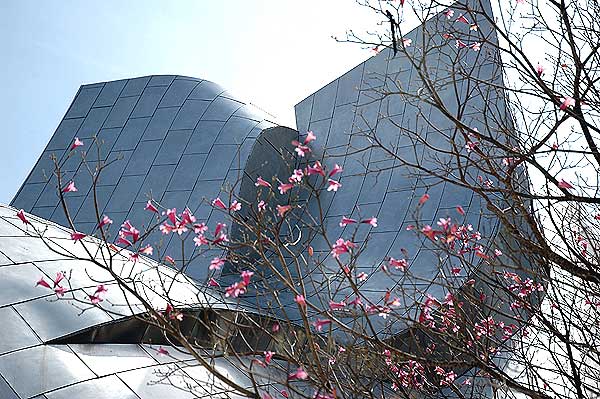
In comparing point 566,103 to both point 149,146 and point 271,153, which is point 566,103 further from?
point 149,146

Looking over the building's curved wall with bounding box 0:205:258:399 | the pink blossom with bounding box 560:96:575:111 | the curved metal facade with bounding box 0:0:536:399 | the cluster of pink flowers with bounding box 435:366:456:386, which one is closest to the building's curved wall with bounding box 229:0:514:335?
the curved metal facade with bounding box 0:0:536:399

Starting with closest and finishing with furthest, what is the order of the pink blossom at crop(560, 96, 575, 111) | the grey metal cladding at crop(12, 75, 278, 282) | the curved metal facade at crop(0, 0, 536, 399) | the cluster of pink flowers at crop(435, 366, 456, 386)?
1. the pink blossom at crop(560, 96, 575, 111)
2. the cluster of pink flowers at crop(435, 366, 456, 386)
3. the curved metal facade at crop(0, 0, 536, 399)
4. the grey metal cladding at crop(12, 75, 278, 282)

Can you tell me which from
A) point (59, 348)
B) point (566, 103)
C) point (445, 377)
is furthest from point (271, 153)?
point (566, 103)

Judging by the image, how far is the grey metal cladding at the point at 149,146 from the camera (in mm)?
16750

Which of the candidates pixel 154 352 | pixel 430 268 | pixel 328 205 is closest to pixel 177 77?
pixel 328 205

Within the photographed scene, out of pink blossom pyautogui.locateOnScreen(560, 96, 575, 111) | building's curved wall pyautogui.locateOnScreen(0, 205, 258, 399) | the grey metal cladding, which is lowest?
building's curved wall pyautogui.locateOnScreen(0, 205, 258, 399)

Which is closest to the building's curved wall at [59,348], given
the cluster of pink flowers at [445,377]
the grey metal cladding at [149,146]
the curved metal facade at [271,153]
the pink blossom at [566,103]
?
the cluster of pink flowers at [445,377]

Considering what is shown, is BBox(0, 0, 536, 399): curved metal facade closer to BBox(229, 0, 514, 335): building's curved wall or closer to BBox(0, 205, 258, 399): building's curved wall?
BBox(229, 0, 514, 335): building's curved wall

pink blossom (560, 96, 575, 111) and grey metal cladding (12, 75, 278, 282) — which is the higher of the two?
grey metal cladding (12, 75, 278, 282)

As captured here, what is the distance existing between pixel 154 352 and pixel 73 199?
11.0 metres

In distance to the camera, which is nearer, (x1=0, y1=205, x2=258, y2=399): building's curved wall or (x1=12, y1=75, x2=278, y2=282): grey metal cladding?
(x1=0, y1=205, x2=258, y2=399): building's curved wall

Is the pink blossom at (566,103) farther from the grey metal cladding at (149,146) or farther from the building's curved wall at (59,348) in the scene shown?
the grey metal cladding at (149,146)

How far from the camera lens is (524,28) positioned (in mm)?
5035

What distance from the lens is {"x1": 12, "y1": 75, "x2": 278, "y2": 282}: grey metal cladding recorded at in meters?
16.8
